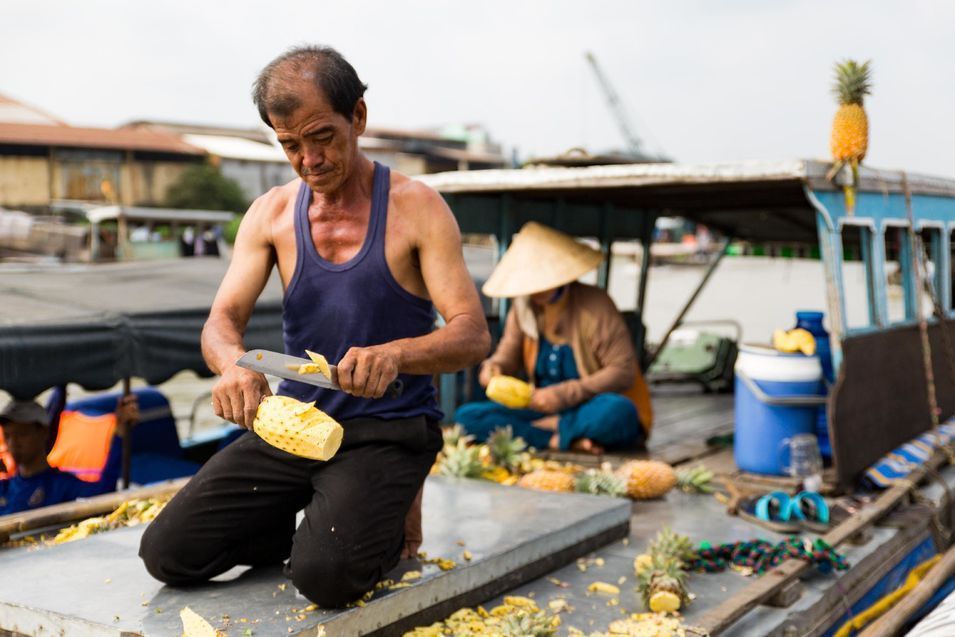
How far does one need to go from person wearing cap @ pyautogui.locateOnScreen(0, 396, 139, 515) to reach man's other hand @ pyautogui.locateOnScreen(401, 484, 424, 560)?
8.25 feet

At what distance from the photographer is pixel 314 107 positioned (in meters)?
2.57

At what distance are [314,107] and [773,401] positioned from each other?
10.6ft

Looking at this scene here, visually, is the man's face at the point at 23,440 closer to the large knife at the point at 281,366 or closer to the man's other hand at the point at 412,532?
the man's other hand at the point at 412,532

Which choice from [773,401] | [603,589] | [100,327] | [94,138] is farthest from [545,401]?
[94,138]

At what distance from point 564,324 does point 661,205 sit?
2440mm

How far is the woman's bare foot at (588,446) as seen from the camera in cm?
548

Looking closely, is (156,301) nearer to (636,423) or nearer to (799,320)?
(636,423)

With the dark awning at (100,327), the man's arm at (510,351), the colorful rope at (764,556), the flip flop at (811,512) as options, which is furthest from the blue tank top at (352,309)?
the man's arm at (510,351)

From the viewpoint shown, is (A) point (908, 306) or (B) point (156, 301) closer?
(B) point (156, 301)

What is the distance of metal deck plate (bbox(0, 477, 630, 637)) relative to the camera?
8.45ft

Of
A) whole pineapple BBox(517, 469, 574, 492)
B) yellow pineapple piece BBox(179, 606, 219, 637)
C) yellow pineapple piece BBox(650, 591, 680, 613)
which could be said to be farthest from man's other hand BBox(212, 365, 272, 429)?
whole pineapple BBox(517, 469, 574, 492)

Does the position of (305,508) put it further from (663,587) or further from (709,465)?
(709,465)

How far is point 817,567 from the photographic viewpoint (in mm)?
3744

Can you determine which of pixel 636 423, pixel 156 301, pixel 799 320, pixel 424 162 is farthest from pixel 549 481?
pixel 424 162
